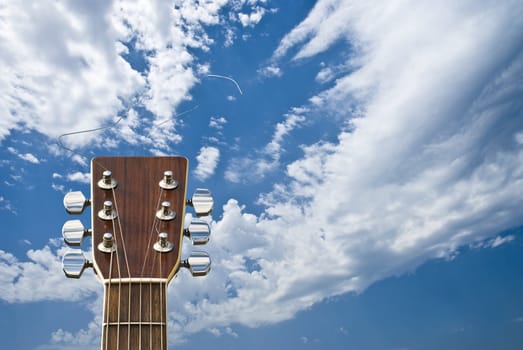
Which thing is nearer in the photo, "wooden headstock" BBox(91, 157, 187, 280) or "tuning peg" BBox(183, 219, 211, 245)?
"wooden headstock" BBox(91, 157, 187, 280)

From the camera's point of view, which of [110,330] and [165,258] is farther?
[165,258]

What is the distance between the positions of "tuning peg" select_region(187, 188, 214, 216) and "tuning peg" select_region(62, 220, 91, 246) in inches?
46.9

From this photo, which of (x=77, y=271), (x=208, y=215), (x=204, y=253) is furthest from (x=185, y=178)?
(x=77, y=271)

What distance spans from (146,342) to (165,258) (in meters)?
0.88

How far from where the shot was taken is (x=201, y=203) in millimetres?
6164

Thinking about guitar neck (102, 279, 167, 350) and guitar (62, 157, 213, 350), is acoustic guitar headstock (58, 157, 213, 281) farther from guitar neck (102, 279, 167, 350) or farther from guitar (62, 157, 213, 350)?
guitar neck (102, 279, 167, 350)

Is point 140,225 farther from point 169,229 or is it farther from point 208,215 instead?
point 208,215

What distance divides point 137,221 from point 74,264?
77cm

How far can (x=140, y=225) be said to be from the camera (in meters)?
5.83

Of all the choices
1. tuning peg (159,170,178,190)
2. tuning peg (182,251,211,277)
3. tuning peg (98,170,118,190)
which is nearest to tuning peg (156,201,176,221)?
tuning peg (159,170,178,190)

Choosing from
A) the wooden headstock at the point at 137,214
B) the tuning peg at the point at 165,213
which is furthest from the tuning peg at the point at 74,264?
the tuning peg at the point at 165,213

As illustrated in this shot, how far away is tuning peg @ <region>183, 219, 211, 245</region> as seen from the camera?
594 cm

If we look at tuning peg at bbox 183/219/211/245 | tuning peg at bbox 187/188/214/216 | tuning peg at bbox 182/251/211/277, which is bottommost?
tuning peg at bbox 182/251/211/277

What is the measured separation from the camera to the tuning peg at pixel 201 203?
20.2ft
